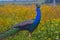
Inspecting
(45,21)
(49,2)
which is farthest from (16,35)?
(49,2)

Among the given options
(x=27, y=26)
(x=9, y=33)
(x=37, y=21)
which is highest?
(x=37, y=21)

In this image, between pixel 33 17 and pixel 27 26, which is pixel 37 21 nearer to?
pixel 33 17

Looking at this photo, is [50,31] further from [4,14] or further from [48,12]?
[4,14]

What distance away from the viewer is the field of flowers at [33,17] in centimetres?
826

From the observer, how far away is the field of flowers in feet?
27.1

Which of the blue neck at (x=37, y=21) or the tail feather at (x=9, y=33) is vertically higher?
the blue neck at (x=37, y=21)

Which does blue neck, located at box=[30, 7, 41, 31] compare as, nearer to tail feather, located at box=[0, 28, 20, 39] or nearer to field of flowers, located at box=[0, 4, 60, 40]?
field of flowers, located at box=[0, 4, 60, 40]

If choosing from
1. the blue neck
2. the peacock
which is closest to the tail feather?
the peacock

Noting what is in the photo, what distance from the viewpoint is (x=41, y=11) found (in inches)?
329

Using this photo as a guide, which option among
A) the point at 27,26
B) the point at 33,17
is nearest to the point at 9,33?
the point at 27,26

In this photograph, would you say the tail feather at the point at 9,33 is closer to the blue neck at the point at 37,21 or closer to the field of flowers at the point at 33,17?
the field of flowers at the point at 33,17

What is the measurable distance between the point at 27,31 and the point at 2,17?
0.84 meters

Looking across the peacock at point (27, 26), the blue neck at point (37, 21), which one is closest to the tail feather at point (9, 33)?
the peacock at point (27, 26)

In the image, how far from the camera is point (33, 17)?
27.1 feet
